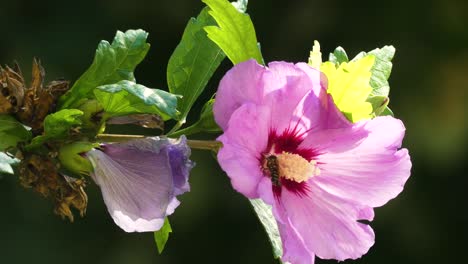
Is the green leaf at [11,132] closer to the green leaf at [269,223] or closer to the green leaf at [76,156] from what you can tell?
the green leaf at [76,156]

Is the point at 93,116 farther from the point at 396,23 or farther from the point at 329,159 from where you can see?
the point at 396,23

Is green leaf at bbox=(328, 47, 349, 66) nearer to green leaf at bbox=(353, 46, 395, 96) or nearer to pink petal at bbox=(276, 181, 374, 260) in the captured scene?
green leaf at bbox=(353, 46, 395, 96)

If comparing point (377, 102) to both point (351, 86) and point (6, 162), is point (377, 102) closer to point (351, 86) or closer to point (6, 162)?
point (351, 86)

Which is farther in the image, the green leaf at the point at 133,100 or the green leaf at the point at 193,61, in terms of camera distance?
the green leaf at the point at 193,61

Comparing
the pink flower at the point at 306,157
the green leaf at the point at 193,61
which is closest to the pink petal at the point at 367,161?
the pink flower at the point at 306,157

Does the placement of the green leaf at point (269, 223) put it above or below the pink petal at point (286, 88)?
below

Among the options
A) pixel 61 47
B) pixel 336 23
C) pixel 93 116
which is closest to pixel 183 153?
pixel 93 116

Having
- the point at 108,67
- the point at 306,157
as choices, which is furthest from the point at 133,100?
the point at 306,157

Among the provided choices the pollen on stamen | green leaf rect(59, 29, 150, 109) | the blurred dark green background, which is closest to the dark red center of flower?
the pollen on stamen
